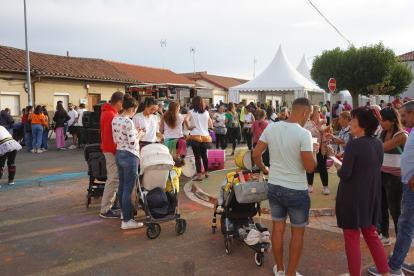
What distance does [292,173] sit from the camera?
3.00 metres

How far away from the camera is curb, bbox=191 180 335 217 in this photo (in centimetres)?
517

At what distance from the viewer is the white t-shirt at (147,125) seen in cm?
600

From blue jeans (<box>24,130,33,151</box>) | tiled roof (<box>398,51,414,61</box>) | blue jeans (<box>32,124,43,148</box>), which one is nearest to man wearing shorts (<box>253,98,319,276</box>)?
blue jeans (<box>32,124,43,148</box>)

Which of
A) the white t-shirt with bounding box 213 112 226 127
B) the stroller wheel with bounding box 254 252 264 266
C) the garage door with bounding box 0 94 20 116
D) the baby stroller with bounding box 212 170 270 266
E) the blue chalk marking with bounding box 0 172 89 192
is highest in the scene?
the garage door with bounding box 0 94 20 116

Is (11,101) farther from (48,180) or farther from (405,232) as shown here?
(405,232)

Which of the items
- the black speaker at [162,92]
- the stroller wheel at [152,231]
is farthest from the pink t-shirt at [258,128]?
the black speaker at [162,92]

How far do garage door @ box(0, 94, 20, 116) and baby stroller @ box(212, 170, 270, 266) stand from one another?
19.0 meters

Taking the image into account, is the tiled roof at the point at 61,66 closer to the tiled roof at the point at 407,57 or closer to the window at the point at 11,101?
the window at the point at 11,101

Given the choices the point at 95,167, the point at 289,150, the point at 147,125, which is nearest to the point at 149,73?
the point at 147,125

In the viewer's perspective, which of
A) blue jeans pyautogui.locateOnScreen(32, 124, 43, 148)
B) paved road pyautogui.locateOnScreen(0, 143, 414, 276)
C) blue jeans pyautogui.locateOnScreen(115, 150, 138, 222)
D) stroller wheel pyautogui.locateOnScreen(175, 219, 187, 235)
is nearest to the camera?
paved road pyautogui.locateOnScreen(0, 143, 414, 276)

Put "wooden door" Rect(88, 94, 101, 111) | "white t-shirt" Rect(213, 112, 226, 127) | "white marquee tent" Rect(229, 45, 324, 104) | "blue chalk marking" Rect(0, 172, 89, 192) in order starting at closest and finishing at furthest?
1. "blue chalk marking" Rect(0, 172, 89, 192)
2. "white t-shirt" Rect(213, 112, 226, 127)
3. "white marquee tent" Rect(229, 45, 324, 104)
4. "wooden door" Rect(88, 94, 101, 111)

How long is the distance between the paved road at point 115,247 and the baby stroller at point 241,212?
183 millimetres

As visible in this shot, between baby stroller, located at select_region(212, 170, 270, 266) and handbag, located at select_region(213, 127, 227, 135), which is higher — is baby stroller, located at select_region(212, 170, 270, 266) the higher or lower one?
the lower one

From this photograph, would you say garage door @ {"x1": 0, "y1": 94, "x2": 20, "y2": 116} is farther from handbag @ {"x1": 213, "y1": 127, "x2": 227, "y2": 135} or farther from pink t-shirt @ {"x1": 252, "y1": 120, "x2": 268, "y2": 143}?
pink t-shirt @ {"x1": 252, "y1": 120, "x2": 268, "y2": 143}
